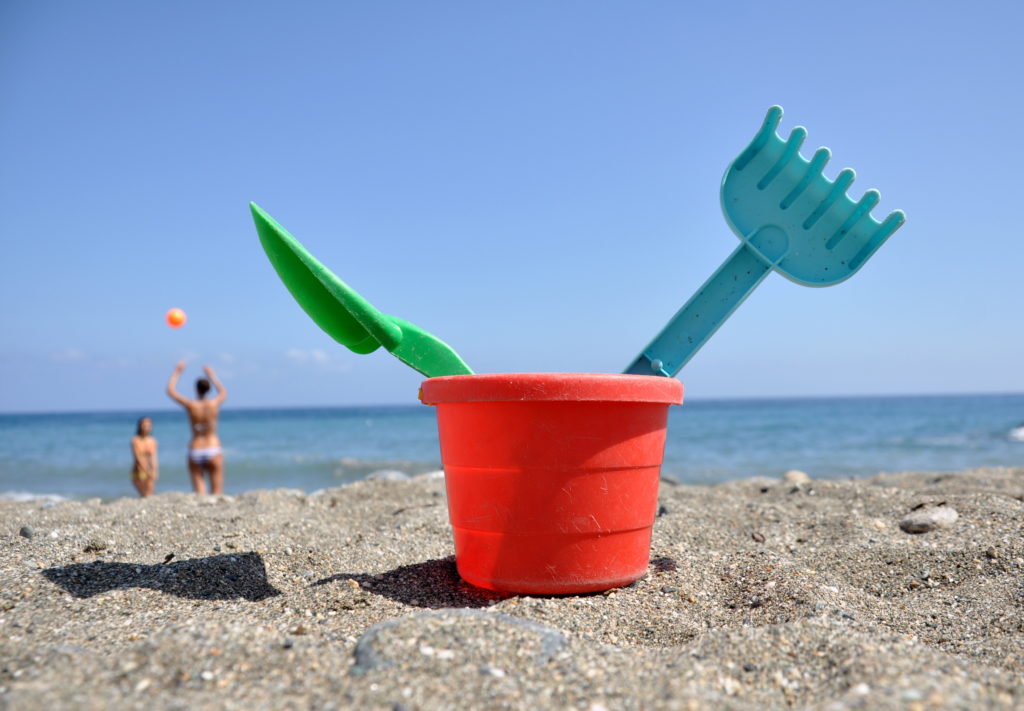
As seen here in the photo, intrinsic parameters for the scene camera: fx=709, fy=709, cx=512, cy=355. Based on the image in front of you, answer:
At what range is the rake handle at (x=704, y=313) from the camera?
2.57 m

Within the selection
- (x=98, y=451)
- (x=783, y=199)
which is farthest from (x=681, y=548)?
(x=98, y=451)

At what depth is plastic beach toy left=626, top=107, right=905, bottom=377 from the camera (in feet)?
8.48

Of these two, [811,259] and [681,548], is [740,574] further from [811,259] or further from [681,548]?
[811,259]

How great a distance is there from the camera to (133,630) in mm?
1851

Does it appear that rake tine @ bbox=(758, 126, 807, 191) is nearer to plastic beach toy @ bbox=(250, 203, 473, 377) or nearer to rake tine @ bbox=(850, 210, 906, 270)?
rake tine @ bbox=(850, 210, 906, 270)

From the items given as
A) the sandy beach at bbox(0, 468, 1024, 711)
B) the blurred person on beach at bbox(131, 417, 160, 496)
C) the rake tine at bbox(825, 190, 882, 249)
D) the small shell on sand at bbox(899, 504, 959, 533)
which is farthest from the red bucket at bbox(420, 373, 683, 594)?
the blurred person on beach at bbox(131, 417, 160, 496)

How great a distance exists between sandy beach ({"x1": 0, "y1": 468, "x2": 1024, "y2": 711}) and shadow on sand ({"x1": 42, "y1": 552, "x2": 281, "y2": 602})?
0.01 meters

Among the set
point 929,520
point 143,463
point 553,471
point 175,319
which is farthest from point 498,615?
point 143,463

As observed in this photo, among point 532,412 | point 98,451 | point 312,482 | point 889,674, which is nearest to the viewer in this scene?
point 889,674

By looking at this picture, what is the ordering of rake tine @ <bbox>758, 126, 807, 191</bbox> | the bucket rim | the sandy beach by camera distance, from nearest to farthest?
the sandy beach
the bucket rim
rake tine @ <bbox>758, 126, 807, 191</bbox>

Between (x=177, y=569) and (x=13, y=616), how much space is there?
59 centimetres

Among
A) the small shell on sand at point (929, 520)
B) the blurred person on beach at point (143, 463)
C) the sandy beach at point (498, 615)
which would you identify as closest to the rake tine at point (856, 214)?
the sandy beach at point (498, 615)

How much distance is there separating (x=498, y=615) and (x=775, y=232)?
175cm

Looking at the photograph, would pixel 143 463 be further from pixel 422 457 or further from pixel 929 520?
pixel 422 457
